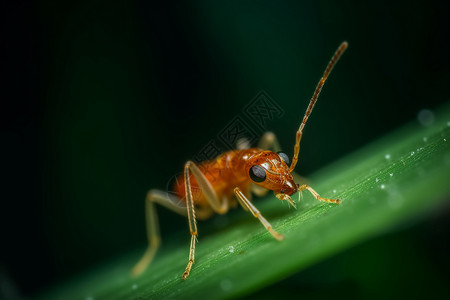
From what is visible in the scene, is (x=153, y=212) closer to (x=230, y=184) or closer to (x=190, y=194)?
(x=230, y=184)

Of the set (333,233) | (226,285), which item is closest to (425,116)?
(333,233)

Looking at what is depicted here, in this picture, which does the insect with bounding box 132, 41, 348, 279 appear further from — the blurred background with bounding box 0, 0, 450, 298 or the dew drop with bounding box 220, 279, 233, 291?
the dew drop with bounding box 220, 279, 233, 291

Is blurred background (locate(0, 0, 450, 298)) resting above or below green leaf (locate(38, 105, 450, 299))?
above

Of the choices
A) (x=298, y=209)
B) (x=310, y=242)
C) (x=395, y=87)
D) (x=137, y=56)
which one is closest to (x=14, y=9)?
(x=137, y=56)

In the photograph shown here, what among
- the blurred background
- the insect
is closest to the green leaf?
the insect

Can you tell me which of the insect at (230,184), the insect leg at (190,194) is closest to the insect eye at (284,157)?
Answer: the insect at (230,184)

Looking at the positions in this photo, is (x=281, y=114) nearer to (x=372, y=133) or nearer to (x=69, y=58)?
(x=372, y=133)
